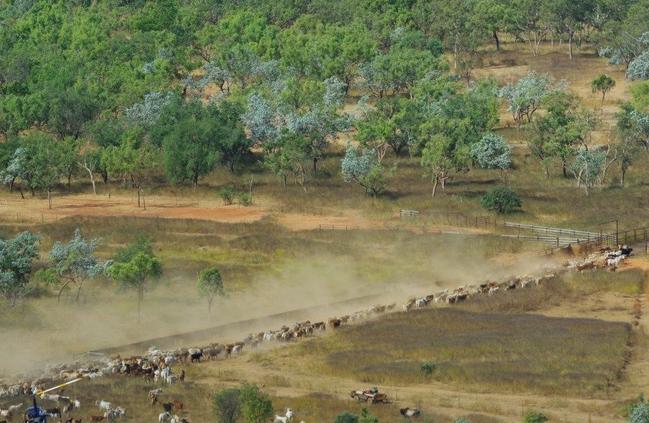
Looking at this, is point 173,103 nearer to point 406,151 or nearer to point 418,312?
point 406,151

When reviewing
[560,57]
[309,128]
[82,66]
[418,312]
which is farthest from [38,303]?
[560,57]

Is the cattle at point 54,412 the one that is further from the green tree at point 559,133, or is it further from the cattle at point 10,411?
the green tree at point 559,133

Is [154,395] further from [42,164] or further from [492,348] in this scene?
[42,164]

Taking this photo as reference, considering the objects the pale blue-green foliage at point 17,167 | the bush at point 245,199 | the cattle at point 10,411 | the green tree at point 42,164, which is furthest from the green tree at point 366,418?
the pale blue-green foliage at point 17,167

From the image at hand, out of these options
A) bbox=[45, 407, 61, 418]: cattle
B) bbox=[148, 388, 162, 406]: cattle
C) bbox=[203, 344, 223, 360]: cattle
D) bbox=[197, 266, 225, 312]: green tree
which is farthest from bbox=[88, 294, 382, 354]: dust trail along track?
bbox=[45, 407, 61, 418]: cattle

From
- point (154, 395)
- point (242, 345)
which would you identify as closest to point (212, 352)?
point (242, 345)
